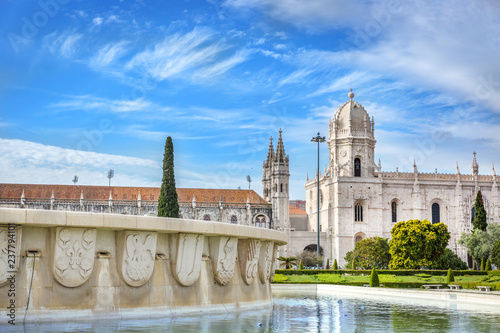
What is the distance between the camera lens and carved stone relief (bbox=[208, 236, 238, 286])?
37.4ft

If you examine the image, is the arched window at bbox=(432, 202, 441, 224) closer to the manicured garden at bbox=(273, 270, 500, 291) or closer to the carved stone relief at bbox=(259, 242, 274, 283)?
the manicured garden at bbox=(273, 270, 500, 291)

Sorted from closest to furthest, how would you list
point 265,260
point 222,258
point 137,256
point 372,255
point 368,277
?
point 137,256 → point 222,258 → point 265,260 → point 368,277 → point 372,255

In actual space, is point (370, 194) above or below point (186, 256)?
above

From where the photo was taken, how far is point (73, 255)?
31.4ft

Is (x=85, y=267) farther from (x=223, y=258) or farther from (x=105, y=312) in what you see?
(x=223, y=258)

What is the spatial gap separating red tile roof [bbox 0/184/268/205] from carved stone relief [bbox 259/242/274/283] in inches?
2117

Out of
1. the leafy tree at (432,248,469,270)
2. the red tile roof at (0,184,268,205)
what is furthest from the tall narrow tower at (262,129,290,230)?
the leafy tree at (432,248,469,270)

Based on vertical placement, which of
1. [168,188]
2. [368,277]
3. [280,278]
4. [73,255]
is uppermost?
[168,188]

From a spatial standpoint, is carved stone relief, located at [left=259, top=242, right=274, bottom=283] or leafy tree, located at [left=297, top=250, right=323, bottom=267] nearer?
carved stone relief, located at [left=259, top=242, right=274, bottom=283]

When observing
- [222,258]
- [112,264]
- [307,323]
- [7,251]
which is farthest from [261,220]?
[7,251]

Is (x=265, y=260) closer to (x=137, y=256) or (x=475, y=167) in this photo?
(x=137, y=256)

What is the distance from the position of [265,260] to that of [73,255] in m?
4.77

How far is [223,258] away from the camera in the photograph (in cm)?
1149

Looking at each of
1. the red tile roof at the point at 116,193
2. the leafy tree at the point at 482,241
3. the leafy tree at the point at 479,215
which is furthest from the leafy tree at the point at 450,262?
the red tile roof at the point at 116,193
